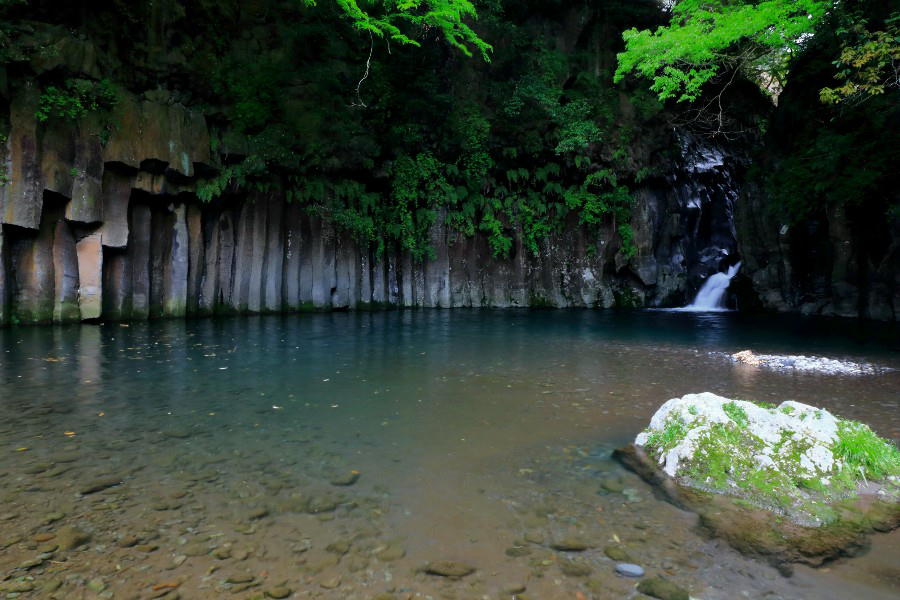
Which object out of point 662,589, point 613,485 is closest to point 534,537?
point 662,589

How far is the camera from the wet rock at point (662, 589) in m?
2.41

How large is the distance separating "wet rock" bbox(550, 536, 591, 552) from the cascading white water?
2037 centimetres

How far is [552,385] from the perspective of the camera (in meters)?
6.78

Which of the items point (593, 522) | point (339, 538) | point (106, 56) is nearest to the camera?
point (339, 538)

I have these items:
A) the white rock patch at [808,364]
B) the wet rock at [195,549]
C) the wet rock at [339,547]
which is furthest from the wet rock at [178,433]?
the white rock patch at [808,364]

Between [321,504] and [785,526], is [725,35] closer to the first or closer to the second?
[785,526]

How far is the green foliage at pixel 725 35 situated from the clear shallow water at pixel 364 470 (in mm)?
8535

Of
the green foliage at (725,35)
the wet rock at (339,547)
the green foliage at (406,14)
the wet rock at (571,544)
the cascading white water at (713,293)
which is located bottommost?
the wet rock at (571,544)

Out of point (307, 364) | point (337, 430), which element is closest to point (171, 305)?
point (307, 364)

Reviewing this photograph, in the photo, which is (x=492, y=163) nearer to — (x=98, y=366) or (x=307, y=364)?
(x=307, y=364)

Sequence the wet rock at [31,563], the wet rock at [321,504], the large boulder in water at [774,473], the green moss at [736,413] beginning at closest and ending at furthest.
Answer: the wet rock at [31,563]
the large boulder in water at [774,473]
the wet rock at [321,504]
the green moss at [736,413]

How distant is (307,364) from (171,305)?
8.97 m

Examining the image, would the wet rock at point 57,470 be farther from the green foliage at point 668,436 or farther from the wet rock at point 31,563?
the green foliage at point 668,436

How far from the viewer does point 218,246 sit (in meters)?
16.5
